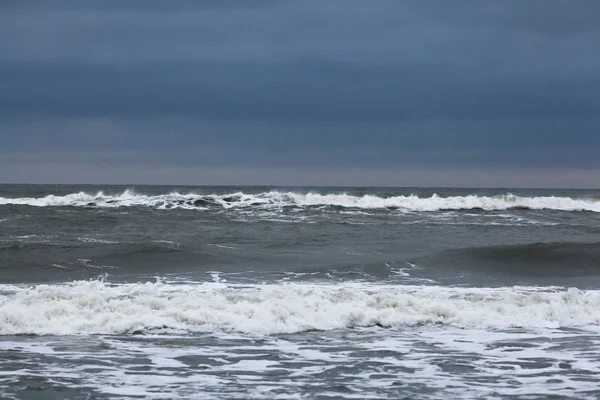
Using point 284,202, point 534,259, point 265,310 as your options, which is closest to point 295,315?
point 265,310

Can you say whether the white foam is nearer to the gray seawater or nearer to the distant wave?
the gray seawater

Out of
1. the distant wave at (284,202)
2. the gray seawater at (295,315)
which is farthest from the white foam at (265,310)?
the distant wave at (284,202)

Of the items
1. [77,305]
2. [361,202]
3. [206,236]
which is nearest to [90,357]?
[77,305]

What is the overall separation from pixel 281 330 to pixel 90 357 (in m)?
Result: 3.08

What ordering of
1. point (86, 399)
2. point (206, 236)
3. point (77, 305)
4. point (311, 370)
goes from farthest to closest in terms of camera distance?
point (206, 236)
point (77, 305)
point (311, 370)
point (86, 399)

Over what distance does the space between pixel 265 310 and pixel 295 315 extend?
506mm

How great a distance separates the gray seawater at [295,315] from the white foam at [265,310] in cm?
3

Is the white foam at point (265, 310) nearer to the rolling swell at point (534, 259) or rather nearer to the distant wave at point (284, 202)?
the rolling swell at point (534, 259)

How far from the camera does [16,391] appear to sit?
7.43 metres

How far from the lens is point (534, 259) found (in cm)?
2006

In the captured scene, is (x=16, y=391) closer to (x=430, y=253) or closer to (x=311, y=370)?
(x=311, y=370)

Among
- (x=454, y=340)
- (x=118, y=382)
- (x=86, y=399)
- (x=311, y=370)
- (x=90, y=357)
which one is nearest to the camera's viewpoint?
(x=86, y=399)

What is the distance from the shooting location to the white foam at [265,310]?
1094 centimetres

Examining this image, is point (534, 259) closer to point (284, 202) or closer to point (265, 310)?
point (265, 310)
